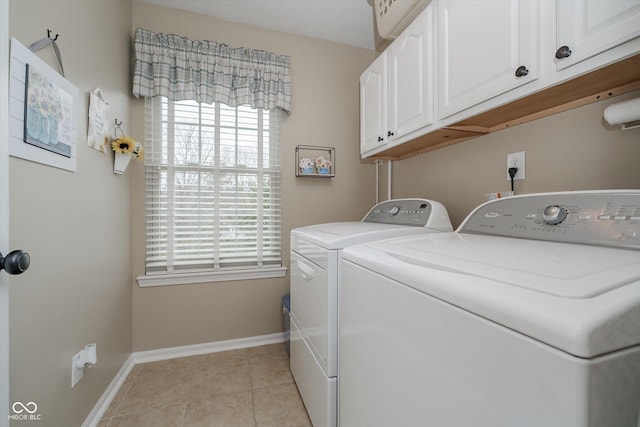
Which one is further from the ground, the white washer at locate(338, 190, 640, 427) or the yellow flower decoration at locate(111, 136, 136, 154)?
the yellow flower decoration at locate(111, 136, 136, 154)

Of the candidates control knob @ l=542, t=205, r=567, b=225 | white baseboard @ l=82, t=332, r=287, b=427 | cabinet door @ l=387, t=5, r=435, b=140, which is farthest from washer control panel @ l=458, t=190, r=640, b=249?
white baseboard @ l=82, t=332, r=287, b=427

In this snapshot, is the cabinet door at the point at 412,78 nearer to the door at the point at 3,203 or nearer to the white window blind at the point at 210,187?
the white window blind at the point at 210,187

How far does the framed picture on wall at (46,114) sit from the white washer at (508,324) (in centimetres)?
129

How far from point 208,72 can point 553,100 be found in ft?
7.16

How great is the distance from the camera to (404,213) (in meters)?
1.71

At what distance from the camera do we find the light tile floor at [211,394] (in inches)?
56.8

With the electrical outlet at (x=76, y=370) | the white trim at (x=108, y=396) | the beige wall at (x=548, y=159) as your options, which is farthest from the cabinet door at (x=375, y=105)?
the white trim at (x=108, y=396)

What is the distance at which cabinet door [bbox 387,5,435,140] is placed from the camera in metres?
1.40

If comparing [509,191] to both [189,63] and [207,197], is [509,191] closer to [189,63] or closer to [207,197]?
[207,197]

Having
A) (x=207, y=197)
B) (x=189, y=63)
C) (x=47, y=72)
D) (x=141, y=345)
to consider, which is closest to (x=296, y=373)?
(x=141, y=345)

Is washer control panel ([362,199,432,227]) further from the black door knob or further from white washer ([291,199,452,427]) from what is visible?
the black door knob

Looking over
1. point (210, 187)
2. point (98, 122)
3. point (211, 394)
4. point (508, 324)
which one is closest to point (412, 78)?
point (508, 324)

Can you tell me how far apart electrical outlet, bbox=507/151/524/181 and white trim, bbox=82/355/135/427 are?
2.49 metres

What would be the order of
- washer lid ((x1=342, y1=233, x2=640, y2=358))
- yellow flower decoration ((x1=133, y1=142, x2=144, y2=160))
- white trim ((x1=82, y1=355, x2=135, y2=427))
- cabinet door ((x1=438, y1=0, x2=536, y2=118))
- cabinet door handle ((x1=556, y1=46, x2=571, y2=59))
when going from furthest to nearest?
yellow flower decoration ((x1=133, y1=142, x2=144, y2=160)) < white trim ((x1=82, y1=355, x2=135, y2=427)) < cabinet door ((x1=438, y1=0, x2=536, y2=118)) < cabinet door handle ((x1=556, y1=46, x2=571, y2=59)) < washer lid ((x1=342, y1=233, x2=640, y2=358))
